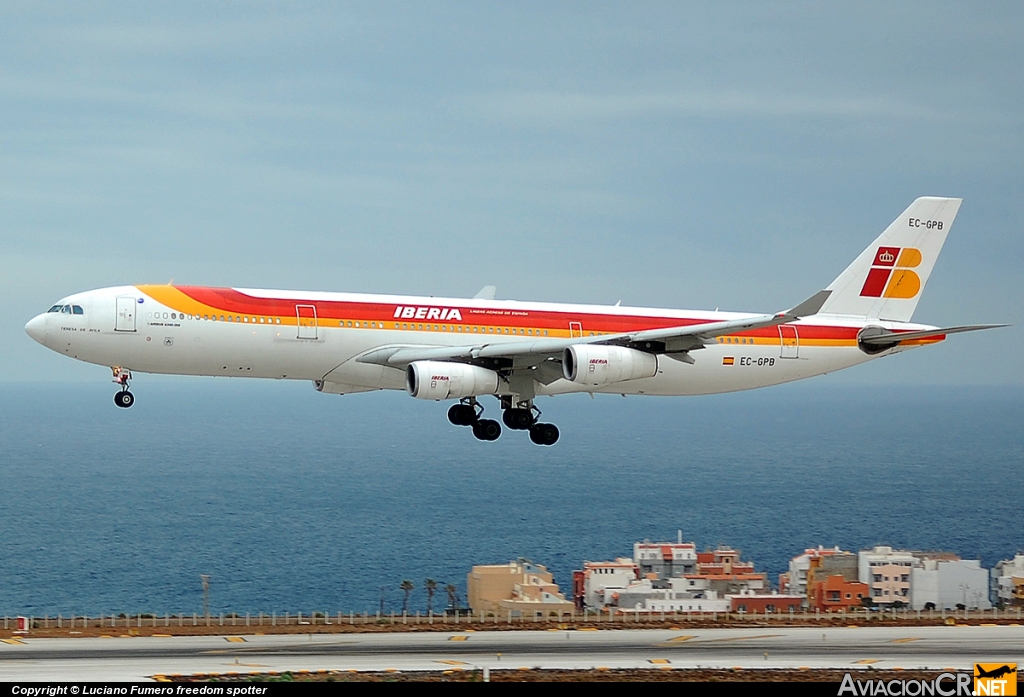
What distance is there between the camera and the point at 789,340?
56.1 meters

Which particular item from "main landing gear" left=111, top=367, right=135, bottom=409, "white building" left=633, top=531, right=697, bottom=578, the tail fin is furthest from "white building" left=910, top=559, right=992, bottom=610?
"main landing gear" left=111, top=367, right=135, bottom=409

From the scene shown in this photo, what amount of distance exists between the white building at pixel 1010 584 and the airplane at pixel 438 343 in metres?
A: 36.8

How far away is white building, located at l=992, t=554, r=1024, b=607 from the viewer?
278 feet

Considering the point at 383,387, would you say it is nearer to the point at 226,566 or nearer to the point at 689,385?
the point at 689,385

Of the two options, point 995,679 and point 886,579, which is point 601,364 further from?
point 886,579

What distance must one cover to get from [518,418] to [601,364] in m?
6.19

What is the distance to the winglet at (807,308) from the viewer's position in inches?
1767

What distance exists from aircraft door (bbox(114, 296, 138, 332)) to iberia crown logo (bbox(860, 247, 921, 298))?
32.8 metres

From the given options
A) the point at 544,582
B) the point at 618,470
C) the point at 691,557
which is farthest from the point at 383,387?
the point at 618,470

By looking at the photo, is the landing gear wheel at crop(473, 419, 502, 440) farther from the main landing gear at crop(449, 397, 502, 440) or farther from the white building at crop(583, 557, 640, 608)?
the white building at crop(583, 557, 640, 608)

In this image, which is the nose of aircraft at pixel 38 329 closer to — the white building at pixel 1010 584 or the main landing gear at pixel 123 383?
the main landing gear at pixel 123 383

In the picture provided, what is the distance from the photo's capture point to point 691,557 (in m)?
92.9

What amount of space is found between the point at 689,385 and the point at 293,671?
22789 millimetres

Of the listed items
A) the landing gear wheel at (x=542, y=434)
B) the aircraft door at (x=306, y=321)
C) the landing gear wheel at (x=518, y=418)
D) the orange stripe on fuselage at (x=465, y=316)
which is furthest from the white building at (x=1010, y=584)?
the aircraft door at (x=306, y=321)
